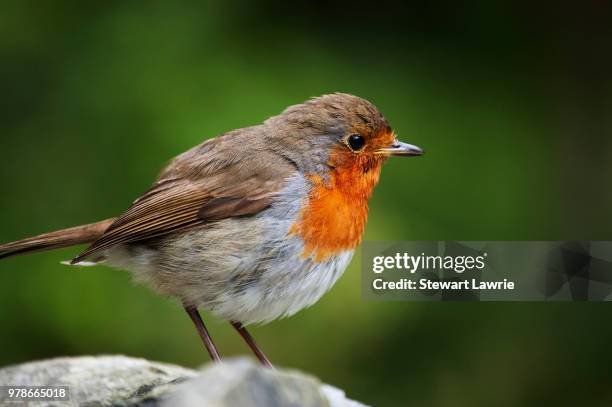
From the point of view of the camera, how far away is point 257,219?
3.40m

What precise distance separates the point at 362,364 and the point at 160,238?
149cm

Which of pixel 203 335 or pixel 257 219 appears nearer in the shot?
pixel 257 219

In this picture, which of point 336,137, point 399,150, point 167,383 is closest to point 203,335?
point 167,383

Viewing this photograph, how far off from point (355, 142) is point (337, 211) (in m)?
0.32

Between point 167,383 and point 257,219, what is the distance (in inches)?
26.8

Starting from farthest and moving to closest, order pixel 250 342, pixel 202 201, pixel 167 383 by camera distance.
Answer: pixel 250 342 < pixel 202 201 < pixel 167 383

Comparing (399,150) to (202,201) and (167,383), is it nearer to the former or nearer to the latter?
(202,201)

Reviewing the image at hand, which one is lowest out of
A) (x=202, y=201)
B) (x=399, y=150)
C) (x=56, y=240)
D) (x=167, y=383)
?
(x=167, y=383)

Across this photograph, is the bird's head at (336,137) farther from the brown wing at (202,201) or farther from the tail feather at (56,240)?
the tail feather at (56,240)

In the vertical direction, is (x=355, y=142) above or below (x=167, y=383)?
above

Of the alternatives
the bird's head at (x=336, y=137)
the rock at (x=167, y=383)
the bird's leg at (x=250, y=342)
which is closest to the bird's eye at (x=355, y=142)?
the bird's head at (x=336, y=137)

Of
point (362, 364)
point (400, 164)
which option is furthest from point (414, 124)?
point (362, 364)

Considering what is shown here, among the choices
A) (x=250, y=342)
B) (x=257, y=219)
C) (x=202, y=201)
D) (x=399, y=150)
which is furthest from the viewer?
(x=250, y=342)

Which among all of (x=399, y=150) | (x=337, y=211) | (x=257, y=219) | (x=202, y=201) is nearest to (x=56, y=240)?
(x=202, y=201)
